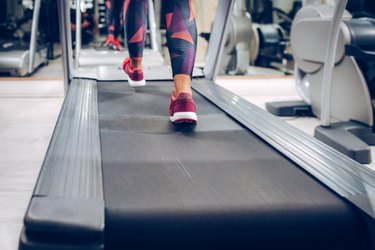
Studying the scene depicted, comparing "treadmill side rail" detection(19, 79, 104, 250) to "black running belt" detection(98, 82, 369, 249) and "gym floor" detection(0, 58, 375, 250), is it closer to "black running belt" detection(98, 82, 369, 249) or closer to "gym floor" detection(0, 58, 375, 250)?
"black running belt" detection(98, 82, 369, 249)

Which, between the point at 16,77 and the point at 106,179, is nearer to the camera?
the point at 106,179

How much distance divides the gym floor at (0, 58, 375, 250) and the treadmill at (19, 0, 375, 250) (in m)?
0.23

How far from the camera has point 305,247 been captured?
95cm

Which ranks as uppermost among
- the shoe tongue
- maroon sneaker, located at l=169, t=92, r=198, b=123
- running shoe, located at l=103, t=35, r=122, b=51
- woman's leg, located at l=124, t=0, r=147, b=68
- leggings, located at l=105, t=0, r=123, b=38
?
woman's leg, located at l=124, t=0, r=147, b=68

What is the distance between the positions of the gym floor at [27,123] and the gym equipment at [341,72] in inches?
6.7

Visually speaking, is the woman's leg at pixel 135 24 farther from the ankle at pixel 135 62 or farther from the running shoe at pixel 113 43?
the running shoe at pixel 113 43

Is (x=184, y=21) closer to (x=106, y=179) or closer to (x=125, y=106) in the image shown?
(x=125, y=106)

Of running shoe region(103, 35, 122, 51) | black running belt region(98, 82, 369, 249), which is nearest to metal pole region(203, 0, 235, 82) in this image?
black running belt region(98, 82, 369, 249)

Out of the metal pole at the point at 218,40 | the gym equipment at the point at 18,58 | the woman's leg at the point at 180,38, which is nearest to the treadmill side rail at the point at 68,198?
the woman's leg at the point at 180,38

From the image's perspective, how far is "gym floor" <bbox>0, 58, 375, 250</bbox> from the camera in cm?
136

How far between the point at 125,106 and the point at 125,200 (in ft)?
3.37

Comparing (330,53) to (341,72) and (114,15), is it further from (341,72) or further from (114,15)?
(114,15)

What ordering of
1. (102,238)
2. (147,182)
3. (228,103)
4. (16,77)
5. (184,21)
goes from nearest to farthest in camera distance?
(102,238) < (147,182) < (184,21) < (228,103) < (16,77)

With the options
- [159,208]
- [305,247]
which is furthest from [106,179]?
[305,247]
